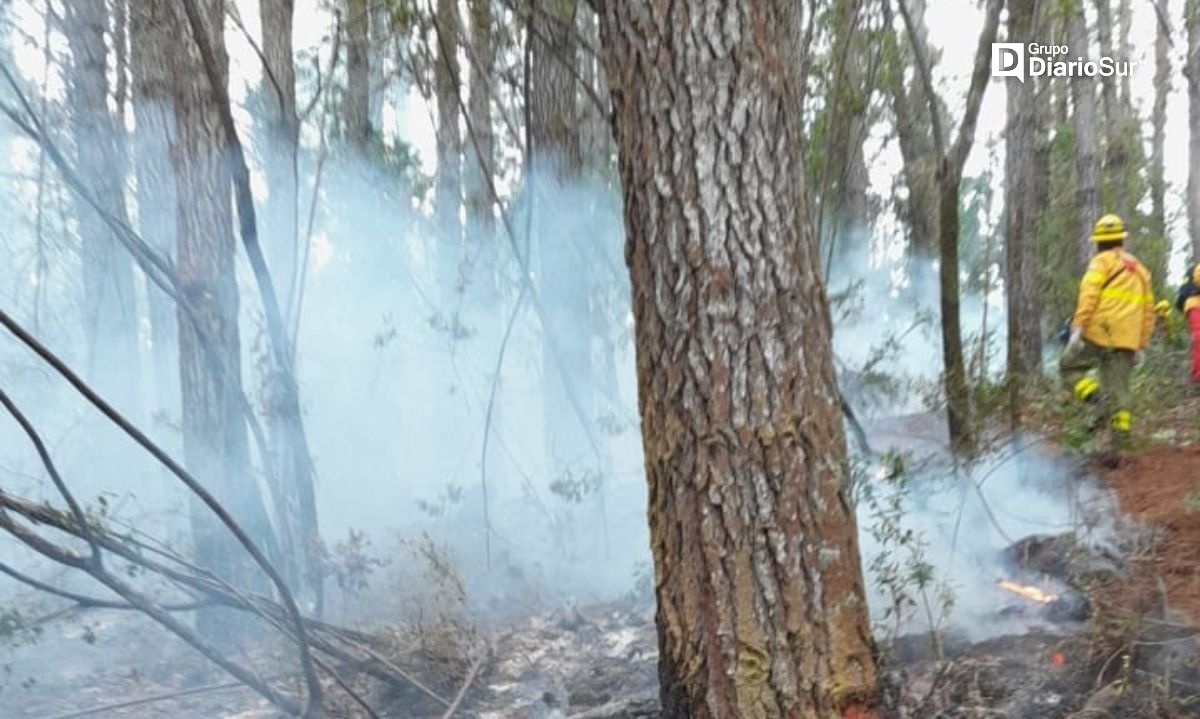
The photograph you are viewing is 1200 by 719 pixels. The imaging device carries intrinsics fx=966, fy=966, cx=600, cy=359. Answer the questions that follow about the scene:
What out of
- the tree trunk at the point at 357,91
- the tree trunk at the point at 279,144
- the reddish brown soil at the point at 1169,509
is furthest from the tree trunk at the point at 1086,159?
the tree trunk at the point at 279,144

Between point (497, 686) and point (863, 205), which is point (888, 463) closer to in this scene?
point (497, 686)

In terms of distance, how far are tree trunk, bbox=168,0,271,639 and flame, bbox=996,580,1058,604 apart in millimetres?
3944

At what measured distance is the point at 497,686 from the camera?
15.7ft

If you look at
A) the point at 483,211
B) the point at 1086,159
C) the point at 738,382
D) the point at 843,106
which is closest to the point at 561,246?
the point at 843,106

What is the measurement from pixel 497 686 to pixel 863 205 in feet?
26.3

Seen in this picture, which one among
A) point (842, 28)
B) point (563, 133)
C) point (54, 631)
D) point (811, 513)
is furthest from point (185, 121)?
point (811, 513)

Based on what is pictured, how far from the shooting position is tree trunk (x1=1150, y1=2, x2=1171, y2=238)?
48.8 feet

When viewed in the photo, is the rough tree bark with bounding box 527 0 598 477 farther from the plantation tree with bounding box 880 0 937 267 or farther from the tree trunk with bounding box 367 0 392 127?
the plantation tree with bounding box 880 0 937 267

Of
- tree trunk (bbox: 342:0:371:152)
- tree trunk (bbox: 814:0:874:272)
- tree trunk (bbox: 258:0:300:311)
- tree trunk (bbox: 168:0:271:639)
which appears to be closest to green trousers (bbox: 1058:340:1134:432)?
tree trunk (bbox: 814:0:874:272)

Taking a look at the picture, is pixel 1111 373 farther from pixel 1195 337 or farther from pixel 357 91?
pixel 357 91

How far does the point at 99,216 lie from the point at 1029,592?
662 cm

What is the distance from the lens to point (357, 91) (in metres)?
10.3

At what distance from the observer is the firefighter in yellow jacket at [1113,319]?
19.7ft

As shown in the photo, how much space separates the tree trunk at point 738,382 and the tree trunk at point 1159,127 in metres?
13.3
